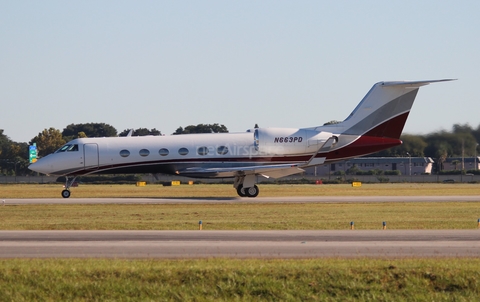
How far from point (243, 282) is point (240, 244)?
17.0ft

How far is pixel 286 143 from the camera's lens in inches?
1624

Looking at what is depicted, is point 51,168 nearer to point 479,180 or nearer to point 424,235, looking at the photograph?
point 424,235

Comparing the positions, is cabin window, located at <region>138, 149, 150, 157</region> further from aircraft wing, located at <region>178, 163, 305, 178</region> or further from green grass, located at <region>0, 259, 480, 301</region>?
green grass, located at <region>0, 259, 480, 301</region>

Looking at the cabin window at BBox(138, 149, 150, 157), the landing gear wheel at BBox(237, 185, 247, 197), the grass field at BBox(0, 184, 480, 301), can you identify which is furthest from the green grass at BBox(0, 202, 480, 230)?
the grass field at BBox(0, 184, 480, 301)

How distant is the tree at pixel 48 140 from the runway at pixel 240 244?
3522 inches

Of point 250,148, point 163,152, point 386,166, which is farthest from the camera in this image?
point 386,166

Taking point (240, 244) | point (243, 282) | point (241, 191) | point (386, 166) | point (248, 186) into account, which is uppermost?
point (386, 166)

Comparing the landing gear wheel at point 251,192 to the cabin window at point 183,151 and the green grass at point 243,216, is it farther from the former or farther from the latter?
the green grass at point 243,216

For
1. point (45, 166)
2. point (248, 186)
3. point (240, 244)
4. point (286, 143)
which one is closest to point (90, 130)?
point (45, 166)

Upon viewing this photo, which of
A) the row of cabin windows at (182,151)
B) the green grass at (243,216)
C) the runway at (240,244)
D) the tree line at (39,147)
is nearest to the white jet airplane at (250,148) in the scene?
the row of cabin windows at (182,151)

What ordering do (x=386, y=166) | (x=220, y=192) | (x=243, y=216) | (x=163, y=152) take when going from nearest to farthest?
(x=243, y=216) < (x=163, y=152) < (x=220, y=192) < (x=386, y=166)

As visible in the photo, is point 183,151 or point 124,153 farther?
point 124,153

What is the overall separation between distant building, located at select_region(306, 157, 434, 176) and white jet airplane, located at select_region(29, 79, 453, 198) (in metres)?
44.5

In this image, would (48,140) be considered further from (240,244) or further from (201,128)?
(240,244)
